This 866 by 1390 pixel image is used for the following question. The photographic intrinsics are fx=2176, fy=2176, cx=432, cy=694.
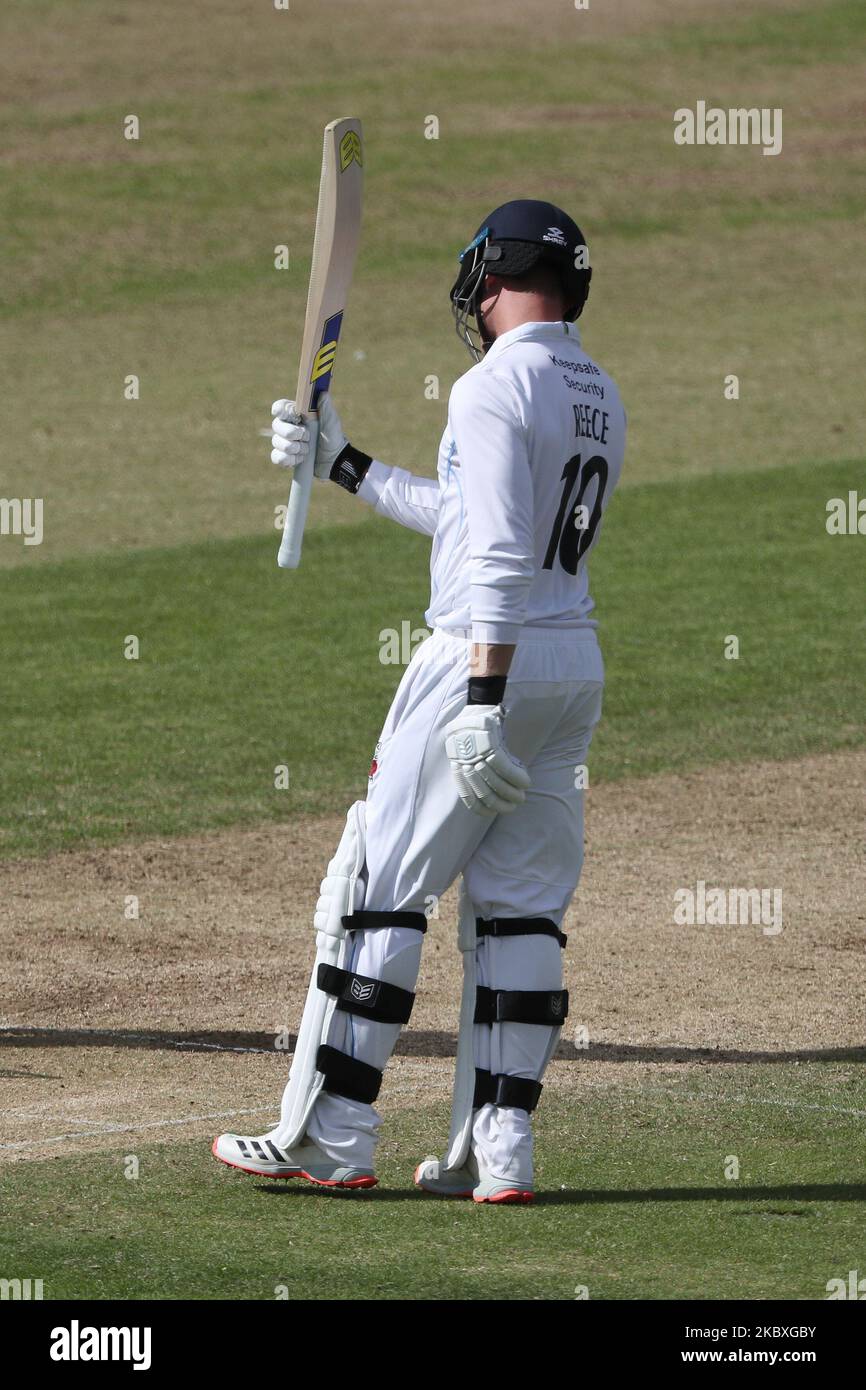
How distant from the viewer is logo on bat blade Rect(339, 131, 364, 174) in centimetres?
644

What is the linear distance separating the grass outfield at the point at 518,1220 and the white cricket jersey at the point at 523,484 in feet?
4.85

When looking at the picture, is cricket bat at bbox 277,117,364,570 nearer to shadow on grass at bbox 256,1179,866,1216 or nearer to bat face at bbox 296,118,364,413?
bat face at bbox 296,118,364,413

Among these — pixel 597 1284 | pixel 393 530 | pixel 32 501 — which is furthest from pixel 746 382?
pixel 597 1284

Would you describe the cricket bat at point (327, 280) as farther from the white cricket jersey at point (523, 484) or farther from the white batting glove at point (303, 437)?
the white cricket jersey at point (523, 484)

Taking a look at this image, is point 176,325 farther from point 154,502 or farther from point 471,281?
point 471,281

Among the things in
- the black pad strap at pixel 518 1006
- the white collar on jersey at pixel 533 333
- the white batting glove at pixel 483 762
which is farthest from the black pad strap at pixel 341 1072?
the white collar on jersey at pixel 533 333

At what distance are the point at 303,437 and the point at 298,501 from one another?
0.61 feet

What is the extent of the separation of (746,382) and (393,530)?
667cm

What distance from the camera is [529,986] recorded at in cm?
571

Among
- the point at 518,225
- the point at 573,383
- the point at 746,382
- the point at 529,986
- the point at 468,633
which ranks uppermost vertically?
the point at 746,382

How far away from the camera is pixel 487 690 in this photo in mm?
5457

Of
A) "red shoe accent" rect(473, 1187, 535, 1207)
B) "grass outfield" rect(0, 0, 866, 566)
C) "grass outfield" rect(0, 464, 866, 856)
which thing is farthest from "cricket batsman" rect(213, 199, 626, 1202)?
"grass outfield" rect(0, 0, 866, 566)

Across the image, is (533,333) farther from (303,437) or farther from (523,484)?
(303,437)

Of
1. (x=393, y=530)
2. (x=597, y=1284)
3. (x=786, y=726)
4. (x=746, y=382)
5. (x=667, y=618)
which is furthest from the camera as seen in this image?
(x=746, y=382)
